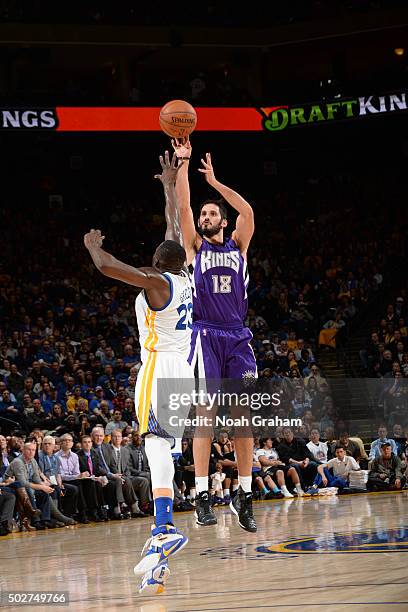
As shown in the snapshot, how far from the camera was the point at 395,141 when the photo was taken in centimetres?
2827

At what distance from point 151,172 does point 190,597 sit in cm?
2199

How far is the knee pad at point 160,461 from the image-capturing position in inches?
251

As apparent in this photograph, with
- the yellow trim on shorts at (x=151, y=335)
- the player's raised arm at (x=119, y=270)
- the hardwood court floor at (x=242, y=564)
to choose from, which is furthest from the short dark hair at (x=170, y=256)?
the hardwood court floor at (x=242, y=564)

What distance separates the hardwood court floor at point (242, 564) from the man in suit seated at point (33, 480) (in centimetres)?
48

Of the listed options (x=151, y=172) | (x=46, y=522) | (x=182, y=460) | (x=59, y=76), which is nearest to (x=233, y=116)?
(x=151, y=172)

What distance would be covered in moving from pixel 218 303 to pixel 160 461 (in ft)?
5.73

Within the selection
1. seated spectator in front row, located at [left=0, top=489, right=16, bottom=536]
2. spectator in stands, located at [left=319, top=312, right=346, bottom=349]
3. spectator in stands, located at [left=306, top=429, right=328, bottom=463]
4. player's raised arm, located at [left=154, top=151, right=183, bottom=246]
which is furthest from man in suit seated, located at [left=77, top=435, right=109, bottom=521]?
spectator in stands, located at [left=319, top=312, right=346, bottom=349]

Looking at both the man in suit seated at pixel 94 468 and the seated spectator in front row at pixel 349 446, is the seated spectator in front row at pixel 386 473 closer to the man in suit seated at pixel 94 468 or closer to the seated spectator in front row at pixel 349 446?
the seated spectator in front row at pixel 349 446

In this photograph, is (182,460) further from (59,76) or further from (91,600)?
(59,76)

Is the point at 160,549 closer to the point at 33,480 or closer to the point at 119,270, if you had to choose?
the point at 119,270

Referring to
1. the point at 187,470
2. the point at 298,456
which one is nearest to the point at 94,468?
the point at 187,470

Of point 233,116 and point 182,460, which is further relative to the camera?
point 233,116

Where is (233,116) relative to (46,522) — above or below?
above

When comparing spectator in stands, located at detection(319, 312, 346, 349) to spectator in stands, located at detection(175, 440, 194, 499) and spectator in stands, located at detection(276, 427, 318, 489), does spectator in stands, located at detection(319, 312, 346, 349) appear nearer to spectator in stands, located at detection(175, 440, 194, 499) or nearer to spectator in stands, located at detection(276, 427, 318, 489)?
spectator in stands, located at detection(276, 427, 318, 489)
